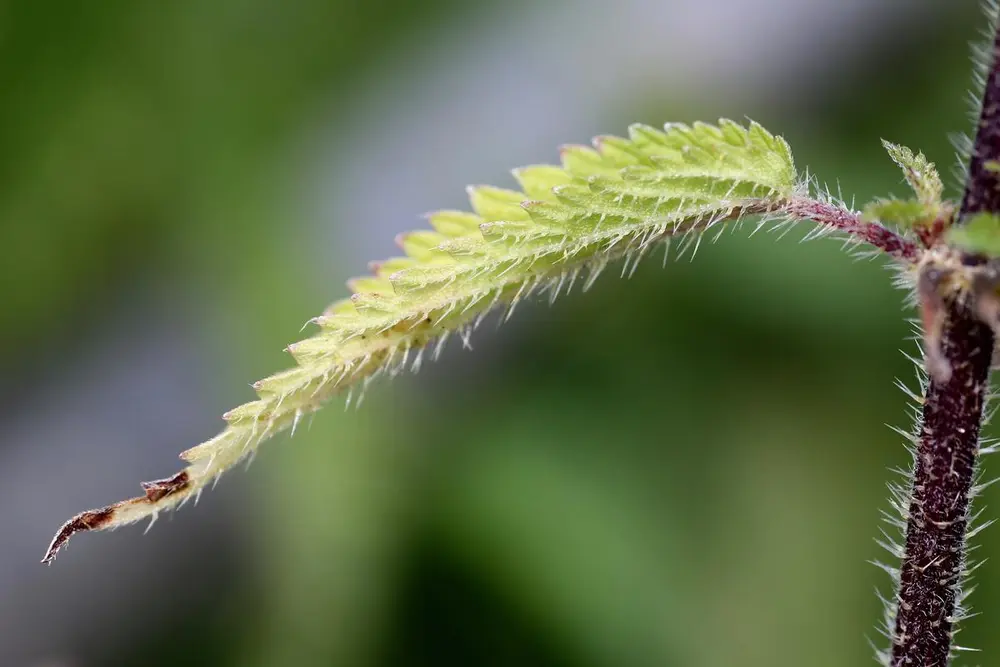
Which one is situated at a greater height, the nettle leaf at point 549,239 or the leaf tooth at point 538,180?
the leaf tooth at point 538,180

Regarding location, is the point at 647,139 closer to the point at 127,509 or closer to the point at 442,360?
the point at 127,509

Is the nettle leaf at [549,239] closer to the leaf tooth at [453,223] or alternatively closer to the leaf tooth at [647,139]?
the leaf tooth at [647,139]

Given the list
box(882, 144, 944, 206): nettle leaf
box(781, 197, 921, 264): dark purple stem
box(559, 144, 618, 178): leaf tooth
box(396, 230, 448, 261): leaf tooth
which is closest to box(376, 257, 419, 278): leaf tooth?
box(396, 230, 448, 261): leaf tooth

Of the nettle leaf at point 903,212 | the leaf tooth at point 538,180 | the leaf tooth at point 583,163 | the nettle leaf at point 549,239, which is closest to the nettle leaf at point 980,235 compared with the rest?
the nettle leaf at point 903,212

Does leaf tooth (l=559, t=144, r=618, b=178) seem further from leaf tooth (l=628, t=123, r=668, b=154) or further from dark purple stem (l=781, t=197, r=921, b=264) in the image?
dark purple stem (l=781, t=197, r=921, b=264)

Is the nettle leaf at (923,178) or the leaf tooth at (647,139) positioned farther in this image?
the leaf tooth at (647,139)

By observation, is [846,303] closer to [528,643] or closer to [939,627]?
[528,643]

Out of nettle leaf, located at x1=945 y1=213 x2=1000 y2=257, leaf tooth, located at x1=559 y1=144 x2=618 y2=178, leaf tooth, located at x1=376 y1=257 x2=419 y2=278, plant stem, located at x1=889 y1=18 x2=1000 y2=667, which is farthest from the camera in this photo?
leaf tooth, located at x1=376 y1=257 x2=419 y2=278
